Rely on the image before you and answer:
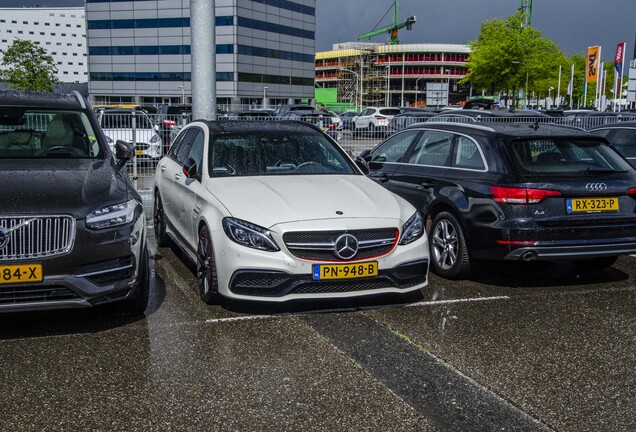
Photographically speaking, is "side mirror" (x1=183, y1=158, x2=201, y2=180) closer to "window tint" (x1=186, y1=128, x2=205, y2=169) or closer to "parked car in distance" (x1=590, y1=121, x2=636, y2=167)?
"window tint" (x1=186, y1=128, x2=205, y2=169)

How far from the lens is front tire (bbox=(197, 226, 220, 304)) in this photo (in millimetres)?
5555

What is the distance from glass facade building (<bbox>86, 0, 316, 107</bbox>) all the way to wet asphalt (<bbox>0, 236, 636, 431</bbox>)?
7997cm

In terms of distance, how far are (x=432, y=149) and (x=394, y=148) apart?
90 cm

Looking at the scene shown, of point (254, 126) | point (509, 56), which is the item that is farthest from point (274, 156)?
point (509, 56)

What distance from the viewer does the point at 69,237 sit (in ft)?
15.3

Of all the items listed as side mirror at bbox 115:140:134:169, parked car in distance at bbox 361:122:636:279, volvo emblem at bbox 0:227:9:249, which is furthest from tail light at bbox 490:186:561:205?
volvo emblem at bbox 0:227:9:249

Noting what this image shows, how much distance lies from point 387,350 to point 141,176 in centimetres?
1046

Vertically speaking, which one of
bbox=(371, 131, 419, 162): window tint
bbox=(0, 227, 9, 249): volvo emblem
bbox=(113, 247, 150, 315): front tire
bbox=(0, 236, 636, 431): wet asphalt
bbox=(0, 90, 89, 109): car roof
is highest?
bbox=(0, 90, 89, 109): car roof

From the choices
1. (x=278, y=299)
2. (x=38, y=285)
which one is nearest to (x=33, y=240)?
(x=38, y=285)

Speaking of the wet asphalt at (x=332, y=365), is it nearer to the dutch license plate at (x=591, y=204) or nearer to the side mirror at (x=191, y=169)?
the dutch license plate at (x=591, y=204)

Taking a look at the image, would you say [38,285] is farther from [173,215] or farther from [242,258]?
[173,215]

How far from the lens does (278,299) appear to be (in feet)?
17.2

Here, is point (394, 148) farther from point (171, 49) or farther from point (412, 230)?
point (171, 49)

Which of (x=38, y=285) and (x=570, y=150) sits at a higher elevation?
(x=570, y=150)
